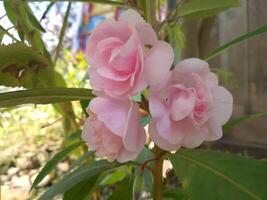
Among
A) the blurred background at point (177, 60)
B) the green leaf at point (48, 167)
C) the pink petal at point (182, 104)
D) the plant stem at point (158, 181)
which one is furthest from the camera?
the blurred background at point (177, 60)

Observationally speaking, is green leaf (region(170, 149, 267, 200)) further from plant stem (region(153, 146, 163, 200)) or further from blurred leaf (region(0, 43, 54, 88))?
blurred leaf (region(0, 43, 54, 88))

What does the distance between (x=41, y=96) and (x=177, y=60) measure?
14.9 inches

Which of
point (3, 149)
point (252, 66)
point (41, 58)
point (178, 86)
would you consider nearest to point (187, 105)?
point (178, 86)

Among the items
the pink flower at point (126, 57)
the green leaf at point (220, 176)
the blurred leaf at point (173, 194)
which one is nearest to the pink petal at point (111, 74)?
the pink flower at point (126, 57)

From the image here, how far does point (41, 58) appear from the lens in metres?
0.62

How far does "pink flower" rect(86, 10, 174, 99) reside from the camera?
0.39m

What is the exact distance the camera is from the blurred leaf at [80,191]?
0.66m

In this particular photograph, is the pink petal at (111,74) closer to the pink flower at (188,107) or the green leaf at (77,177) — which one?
the pink flower at (188,107)

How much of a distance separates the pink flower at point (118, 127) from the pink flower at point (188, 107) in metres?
0.02

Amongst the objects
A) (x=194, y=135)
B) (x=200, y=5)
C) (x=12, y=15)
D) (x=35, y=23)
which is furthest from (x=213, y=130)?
(x=12, y=15)

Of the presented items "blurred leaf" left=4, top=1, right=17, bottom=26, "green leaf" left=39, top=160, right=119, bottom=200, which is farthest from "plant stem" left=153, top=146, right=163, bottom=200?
"blurred leaf" left=4, top=1, right=17, bottom=26

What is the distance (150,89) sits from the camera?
399 mm

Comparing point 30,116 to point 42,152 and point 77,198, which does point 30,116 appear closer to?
→ point 42,152

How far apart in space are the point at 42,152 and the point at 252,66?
144cm
